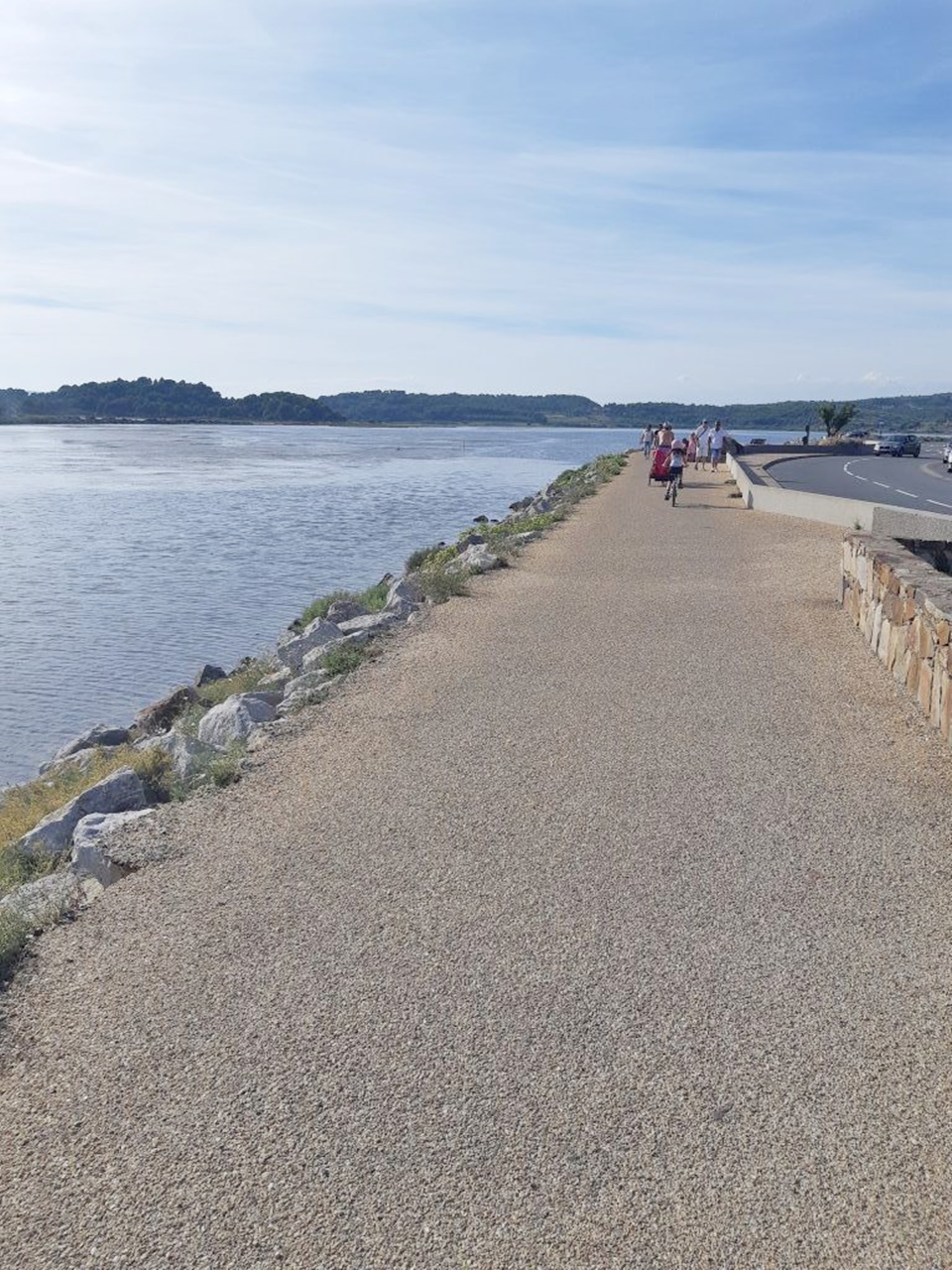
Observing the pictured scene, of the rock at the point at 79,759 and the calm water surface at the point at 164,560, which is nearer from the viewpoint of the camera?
the rock at the point at 79,759

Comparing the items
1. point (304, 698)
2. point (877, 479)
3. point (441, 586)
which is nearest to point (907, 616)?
point (304, 698)

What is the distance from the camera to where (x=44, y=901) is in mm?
5223

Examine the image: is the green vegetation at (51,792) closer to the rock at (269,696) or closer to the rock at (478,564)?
the rock at (269,696)

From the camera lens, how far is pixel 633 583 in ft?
44.6

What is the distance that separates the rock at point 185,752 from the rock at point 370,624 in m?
2.50

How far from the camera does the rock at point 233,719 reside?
8.55 meters

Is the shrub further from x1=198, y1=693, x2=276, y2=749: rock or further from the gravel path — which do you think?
the gravel path

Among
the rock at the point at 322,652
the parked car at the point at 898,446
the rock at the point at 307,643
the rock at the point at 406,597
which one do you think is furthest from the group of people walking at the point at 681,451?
the rock at the point at 322,652

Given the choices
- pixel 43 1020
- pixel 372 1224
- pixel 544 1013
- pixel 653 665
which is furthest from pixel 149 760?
pixel 372 1224

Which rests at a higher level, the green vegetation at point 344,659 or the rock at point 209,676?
the green vegetation at point 344,659

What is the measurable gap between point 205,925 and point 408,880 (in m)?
0.86

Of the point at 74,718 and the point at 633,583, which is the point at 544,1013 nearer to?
the point at 633,583

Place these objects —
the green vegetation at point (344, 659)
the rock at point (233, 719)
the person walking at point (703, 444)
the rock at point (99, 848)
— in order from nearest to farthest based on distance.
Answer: the rock at point (99, 848), the rock at point (233, 719), the green vegetation at point (344, 659), the person walking at point (703, 444)

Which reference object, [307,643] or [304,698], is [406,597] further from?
[304,698]
